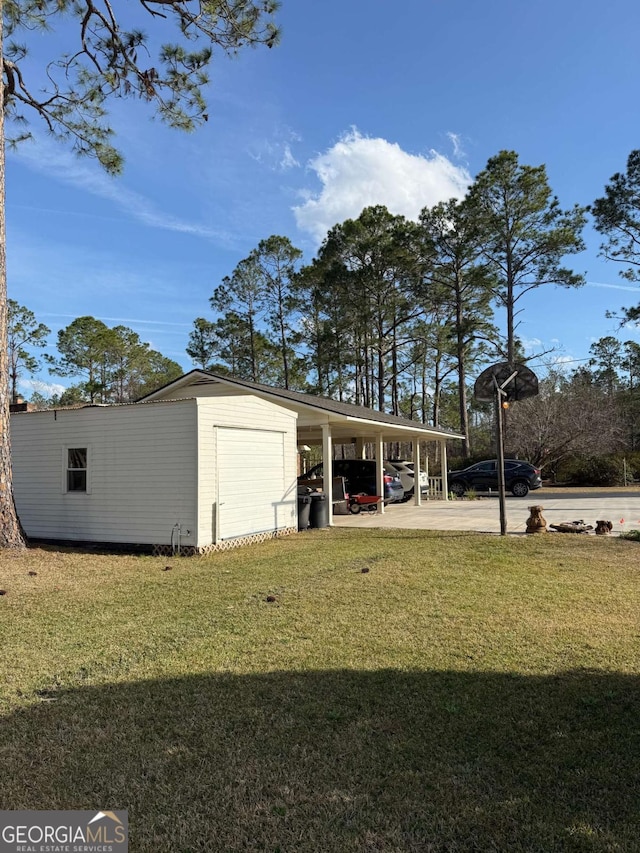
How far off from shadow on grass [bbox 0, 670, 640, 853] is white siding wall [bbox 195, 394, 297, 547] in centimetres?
556

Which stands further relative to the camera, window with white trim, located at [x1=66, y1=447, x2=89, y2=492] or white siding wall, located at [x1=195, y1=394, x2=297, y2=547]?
window with white trim, located at [x1=66, y1=447, x2=89, y2=492]

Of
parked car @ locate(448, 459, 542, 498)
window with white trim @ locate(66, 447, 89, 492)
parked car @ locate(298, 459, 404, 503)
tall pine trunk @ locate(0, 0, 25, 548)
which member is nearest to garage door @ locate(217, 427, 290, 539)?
window with white trim @ locate(66, 447, 89, 492)

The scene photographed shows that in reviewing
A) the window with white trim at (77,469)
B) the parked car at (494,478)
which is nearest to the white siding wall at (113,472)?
the window with white trim at (77,469)

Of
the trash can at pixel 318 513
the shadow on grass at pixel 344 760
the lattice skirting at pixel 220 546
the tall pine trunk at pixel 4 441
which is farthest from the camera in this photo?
the trash can at pixel 318 513

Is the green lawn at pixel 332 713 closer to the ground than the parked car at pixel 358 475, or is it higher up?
closer to the ground

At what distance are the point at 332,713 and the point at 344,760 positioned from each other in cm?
51

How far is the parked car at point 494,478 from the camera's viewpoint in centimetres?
2038

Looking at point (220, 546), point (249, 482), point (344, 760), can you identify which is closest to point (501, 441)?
point (249, 482)

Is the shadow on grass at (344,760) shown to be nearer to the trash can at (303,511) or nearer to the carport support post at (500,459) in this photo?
the carport support post at (500,459)

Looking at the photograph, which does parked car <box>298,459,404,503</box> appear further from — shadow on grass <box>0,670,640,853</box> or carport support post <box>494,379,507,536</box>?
shadow on grass <box>0,670,640,853</box>

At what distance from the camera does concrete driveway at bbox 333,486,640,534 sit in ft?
39.1

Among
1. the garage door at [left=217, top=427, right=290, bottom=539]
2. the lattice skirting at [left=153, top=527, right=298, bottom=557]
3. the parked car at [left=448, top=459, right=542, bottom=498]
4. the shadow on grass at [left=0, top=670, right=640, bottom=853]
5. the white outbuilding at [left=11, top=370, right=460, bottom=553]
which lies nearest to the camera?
the shadow on grass at [left=0, top=670, right=640, bottom=853]

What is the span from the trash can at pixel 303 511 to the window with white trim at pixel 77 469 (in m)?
4.62

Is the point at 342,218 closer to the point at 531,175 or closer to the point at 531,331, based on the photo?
the point at 531,175
